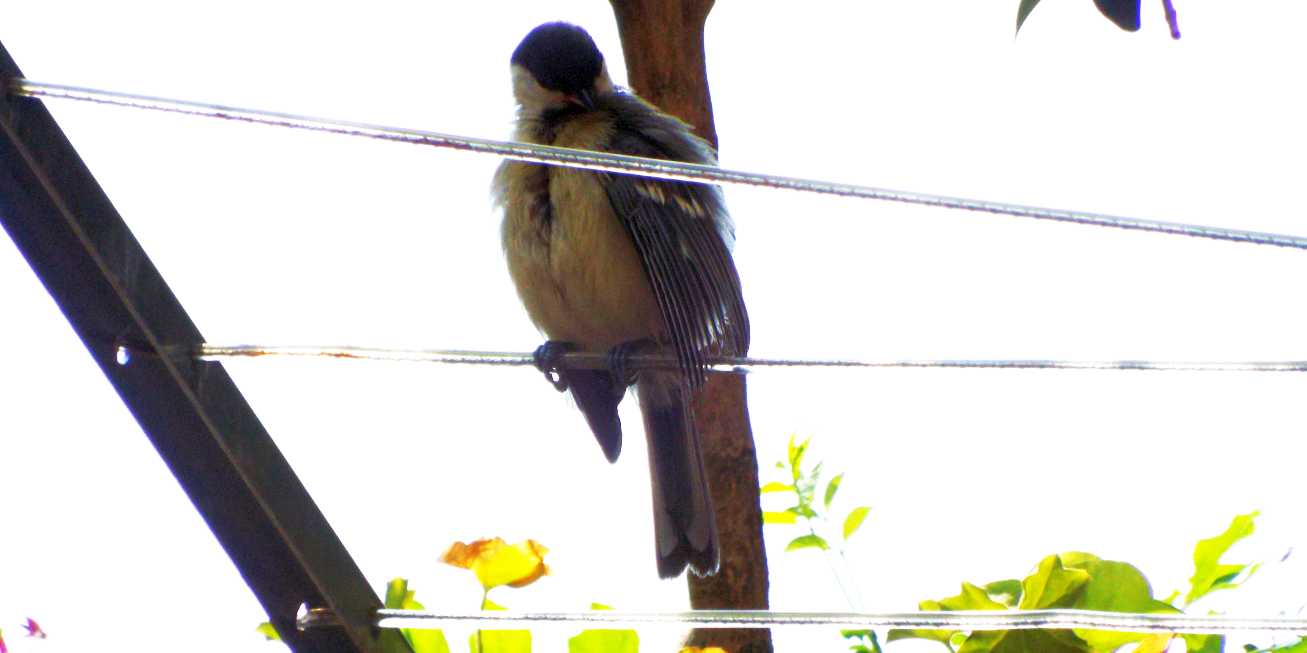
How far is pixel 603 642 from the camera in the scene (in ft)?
7.34

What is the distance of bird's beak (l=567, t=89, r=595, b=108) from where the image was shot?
3428 mm

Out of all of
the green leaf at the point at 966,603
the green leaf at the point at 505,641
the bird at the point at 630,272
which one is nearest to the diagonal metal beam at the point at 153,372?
the green leaf at the point at 505,641

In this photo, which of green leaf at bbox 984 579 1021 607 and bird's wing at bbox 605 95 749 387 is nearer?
green leaf at bbox 984 579 1021 607

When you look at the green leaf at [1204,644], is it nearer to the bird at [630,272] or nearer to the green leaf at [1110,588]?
the green leaf at [1110,588]

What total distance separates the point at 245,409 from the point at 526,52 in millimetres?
2081

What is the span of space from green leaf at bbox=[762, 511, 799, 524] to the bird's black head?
47.7 inches

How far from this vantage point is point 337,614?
1757 millimetres

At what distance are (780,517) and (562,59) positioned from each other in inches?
53.2

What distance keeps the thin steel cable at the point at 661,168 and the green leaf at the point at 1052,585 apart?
911mm

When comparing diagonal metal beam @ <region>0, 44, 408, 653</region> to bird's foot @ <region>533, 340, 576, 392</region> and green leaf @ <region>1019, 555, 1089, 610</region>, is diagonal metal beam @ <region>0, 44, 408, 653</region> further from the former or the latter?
bird's foot @ <region>533, 340, 576, 392</region>

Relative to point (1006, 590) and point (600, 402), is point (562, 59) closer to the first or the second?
point (600, 402)

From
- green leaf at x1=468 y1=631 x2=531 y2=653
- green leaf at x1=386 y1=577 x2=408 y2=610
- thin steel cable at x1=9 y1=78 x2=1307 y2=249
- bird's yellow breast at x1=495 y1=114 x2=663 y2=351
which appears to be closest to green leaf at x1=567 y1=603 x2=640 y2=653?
green leaf at x1=468 y1=631 x2=531 y2=653

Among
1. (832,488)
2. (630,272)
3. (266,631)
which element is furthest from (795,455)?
(266,631)

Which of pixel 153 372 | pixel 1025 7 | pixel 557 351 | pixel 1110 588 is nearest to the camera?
pixel 1025 7
